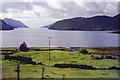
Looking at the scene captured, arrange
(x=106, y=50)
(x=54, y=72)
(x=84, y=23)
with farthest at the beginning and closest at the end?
(x=84, y=23), (x=106, y=50), (x=54, y=72)

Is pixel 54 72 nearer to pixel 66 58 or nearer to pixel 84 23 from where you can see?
pixel 66 58

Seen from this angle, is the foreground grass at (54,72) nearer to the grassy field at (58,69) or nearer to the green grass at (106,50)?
the grassy field at (58,69)

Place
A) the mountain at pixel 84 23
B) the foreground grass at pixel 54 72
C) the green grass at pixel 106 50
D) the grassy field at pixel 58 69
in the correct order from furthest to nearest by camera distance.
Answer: the mountain at pixel 84 23 < the green grass at pixel 106 50 < the grassy field at pixel 58 69 < the foreground grass at pixel 54 72

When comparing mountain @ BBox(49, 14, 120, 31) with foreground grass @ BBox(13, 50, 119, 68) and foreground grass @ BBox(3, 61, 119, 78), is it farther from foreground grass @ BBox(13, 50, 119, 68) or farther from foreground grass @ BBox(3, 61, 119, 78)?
foreground grass @ BBox(3, 61, 119, 78)

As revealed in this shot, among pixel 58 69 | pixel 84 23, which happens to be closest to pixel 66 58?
pixel 58 69

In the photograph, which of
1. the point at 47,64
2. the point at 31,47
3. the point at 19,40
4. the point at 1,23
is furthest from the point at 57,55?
the point at 1,23

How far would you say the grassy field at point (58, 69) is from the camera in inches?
562

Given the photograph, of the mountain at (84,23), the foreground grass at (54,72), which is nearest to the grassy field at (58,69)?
the foreground grass at (54,72)

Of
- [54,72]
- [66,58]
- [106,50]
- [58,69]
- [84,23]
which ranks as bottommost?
[54,72]

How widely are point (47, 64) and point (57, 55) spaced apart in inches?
40.9

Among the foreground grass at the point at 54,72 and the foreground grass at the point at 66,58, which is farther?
the foreground grass at the point at 66,58

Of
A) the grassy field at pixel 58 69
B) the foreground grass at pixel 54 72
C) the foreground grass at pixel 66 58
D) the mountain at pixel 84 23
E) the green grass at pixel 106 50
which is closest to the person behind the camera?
the foreground grass at pixel 54 72

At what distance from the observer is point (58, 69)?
587 inches

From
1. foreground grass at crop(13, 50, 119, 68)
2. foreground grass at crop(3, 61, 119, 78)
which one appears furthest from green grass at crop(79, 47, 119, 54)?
foreground grass at crop(3, 61, 119, 78)
